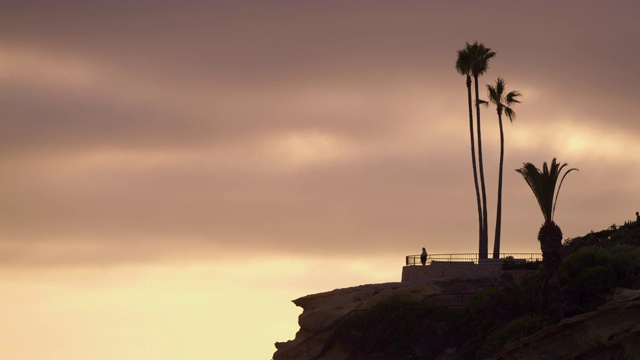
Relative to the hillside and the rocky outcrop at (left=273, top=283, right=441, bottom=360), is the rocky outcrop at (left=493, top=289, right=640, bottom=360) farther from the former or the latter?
the rocky outcrop at (left=273, top=283, right=441, bottom=360)

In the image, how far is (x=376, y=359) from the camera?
262ft

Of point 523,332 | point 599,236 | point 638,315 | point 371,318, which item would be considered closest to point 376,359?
point 371,318

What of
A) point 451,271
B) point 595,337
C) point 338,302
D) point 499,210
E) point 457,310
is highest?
point 499,210

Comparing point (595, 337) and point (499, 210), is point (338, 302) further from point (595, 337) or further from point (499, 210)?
point (595, 337)

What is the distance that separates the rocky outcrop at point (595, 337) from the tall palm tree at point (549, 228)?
39.4ft

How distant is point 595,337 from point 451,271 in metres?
30.0

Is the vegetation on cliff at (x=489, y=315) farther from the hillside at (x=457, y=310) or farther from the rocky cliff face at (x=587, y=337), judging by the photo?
the rocky cliff face at (x=587, y=337)

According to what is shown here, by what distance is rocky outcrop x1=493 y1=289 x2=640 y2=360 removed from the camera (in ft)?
178

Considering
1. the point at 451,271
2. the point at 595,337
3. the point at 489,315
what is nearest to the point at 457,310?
the point at 489,315

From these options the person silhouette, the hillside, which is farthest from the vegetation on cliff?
the person silhouette

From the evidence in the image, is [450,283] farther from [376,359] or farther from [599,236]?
[599,236]

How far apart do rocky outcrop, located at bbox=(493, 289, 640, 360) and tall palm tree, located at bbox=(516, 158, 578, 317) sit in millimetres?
12004

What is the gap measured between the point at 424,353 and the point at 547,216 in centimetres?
1021

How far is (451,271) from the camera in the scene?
284 ft
